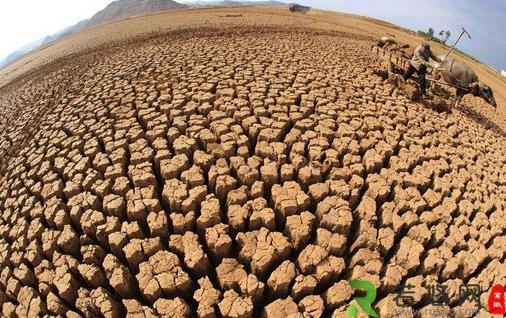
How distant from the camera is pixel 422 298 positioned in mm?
2309

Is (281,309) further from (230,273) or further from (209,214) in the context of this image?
(209,214)

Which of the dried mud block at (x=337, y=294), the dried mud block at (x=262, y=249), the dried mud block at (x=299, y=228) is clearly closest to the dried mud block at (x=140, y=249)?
the dried mud block at (x=262, y=249)

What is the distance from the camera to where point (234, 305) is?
212 cm

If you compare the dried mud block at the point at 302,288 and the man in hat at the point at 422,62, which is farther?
the man in hat at the point at 422,62

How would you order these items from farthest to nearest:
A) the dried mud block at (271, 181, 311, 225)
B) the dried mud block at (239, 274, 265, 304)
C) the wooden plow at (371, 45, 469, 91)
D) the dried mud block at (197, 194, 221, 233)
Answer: the wooden plow at (371, 45, 469, 91) → the dried mud block at (271, 181, 311, 225) → the dried mud block at (197, 194, 221, 233) → the dried mud block at (239, 274, 265, 304)

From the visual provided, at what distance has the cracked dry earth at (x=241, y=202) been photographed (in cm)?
232

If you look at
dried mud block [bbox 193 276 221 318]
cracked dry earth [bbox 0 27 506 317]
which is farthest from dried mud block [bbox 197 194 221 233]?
dried mud block [bbox 193 276 221 318]

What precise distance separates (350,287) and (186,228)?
1.25 metres

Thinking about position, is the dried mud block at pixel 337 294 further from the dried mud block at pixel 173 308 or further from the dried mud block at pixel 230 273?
the dried mud block at pixel 173 308

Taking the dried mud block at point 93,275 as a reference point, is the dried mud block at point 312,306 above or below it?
below

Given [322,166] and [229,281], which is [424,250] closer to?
[322,166]

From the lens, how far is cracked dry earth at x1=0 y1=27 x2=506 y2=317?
7.63 ft

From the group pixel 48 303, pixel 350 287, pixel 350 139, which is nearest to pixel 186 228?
pixel 48 303

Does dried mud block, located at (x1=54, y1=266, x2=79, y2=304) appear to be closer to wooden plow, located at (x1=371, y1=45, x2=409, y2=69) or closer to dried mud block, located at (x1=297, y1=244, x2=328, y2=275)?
dried mud block, located at (x1=297, y1=244, x2=328, y2=275)
